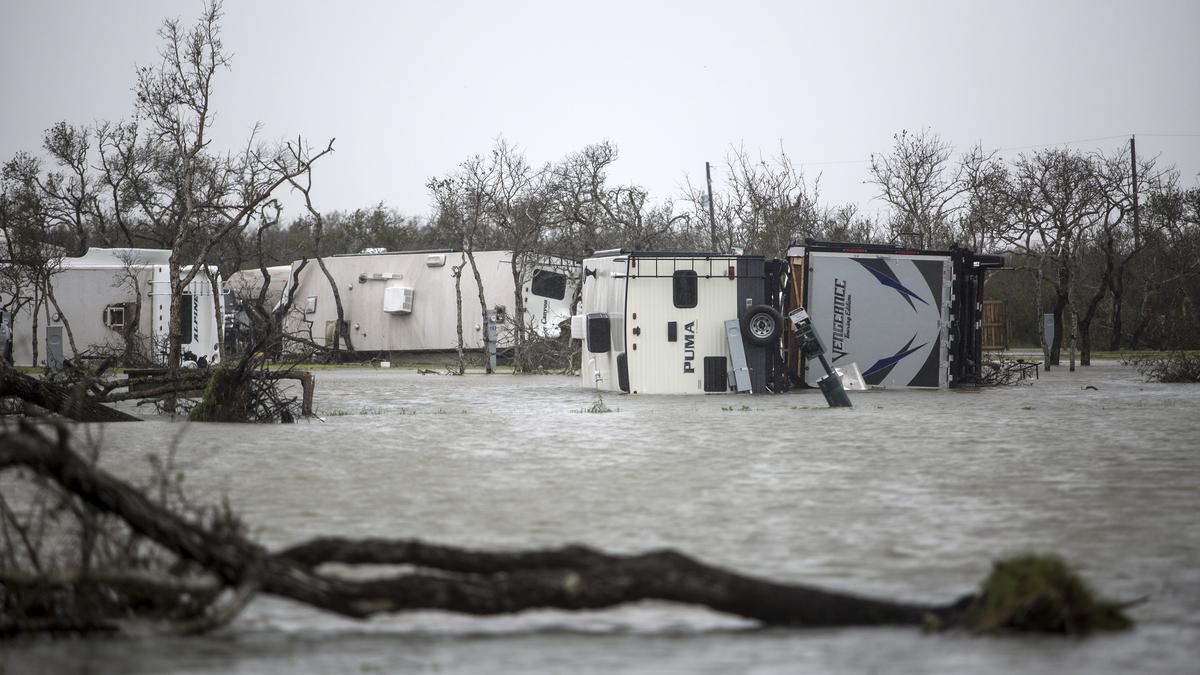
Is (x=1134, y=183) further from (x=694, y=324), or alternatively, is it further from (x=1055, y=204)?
(x=694, y=324)

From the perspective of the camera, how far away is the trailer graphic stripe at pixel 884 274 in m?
26.4

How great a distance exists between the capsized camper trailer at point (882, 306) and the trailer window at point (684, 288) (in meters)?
2.03

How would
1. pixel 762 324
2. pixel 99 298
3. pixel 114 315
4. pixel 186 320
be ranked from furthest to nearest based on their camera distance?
pixel 99 298 < pixel 114 315 < pixel 186 320 < pixel 762 324

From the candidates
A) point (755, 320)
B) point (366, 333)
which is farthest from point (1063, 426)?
point (366, 333)

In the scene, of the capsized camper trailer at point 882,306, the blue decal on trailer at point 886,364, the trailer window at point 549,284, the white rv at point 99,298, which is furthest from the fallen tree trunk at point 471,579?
the trailer window at point 549,284

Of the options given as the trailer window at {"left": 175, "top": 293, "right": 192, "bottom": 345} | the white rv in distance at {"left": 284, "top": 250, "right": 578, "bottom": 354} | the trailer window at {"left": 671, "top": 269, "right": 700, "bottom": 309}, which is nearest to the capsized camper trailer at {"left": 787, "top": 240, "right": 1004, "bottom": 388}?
the trailer window at {"left": 671, "top": 269, "right": 700, "bottom": 309}

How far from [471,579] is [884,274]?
22.2 meters

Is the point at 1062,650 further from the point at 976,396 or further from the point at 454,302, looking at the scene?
the point at 454,302

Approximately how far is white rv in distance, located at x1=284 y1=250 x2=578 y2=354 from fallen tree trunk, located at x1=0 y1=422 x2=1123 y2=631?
118 feet

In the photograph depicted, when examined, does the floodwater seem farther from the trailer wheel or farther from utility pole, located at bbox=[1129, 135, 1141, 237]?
utility pole, located at bbox=[1129, 135, 1141, 237]

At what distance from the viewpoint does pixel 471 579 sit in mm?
5191

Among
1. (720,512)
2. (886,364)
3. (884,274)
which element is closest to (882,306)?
(884,274)

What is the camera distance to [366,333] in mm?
46281

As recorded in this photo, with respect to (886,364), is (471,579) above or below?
below
